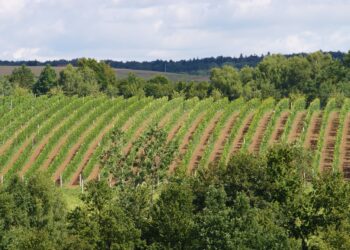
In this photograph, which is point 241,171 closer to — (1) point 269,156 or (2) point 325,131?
(1) point 269,156

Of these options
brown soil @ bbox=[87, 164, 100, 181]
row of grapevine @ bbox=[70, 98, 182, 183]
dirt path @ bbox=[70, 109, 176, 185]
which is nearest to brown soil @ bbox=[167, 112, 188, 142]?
dirt path @ bbox=[70, 109, 176, 185]

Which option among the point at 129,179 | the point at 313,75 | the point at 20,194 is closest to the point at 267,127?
the point at 129,179

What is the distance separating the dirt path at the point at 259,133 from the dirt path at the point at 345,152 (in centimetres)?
766

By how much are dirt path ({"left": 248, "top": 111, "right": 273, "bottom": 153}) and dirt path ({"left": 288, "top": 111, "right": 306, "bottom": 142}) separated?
2812 millimetres

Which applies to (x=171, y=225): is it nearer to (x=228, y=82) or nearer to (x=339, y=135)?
(x=339, y=135)

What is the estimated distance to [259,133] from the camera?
87250 millimetres

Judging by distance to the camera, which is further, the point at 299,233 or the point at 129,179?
the point at 129,179

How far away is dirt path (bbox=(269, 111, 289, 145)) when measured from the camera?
84.0 meters

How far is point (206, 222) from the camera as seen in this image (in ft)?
135

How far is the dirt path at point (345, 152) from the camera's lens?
7466 centimetres

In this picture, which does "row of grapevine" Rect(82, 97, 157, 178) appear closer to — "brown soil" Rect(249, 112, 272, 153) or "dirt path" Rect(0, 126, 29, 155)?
"dirt path" Rect(0, 126, 29, 155)

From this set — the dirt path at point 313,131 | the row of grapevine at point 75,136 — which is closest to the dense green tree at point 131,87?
the row of grapevine at point 75,136

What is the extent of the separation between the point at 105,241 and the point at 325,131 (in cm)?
5026

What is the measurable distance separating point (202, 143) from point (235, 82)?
189 ft
